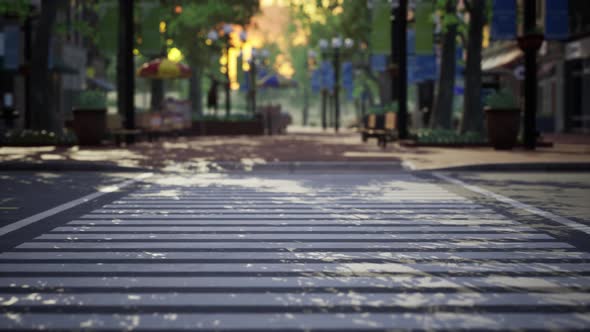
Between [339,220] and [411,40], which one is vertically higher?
[411,40]

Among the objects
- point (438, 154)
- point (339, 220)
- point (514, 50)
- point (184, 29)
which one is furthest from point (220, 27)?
point (339, 220)

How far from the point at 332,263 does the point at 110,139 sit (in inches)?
941

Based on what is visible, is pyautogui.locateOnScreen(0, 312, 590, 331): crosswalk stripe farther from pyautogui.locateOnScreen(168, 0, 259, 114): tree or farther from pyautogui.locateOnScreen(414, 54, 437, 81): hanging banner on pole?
pyautogui.locateOnScreen(168, 0, 259, 114): tree

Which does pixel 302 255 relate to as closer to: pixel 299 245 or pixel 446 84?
pixel 299 245

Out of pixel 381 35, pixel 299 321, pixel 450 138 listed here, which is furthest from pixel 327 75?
pixel 299 321

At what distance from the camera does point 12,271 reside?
7461mm

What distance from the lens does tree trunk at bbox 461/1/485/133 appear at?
1152 inches

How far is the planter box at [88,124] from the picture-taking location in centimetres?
2708

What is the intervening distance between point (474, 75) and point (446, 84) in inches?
141

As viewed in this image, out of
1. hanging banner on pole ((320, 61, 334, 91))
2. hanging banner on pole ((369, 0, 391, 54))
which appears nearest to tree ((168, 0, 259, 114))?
hanging banner on pole ((320, 61, 334, 91))

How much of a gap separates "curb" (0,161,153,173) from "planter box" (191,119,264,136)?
2406cm

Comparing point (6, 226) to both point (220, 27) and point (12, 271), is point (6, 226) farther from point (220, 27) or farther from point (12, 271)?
point (220, 27)

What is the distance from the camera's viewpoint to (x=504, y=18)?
108 feet

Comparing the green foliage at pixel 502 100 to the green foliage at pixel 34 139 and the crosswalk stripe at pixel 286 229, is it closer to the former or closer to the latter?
the green foliage at pixel 34 139
